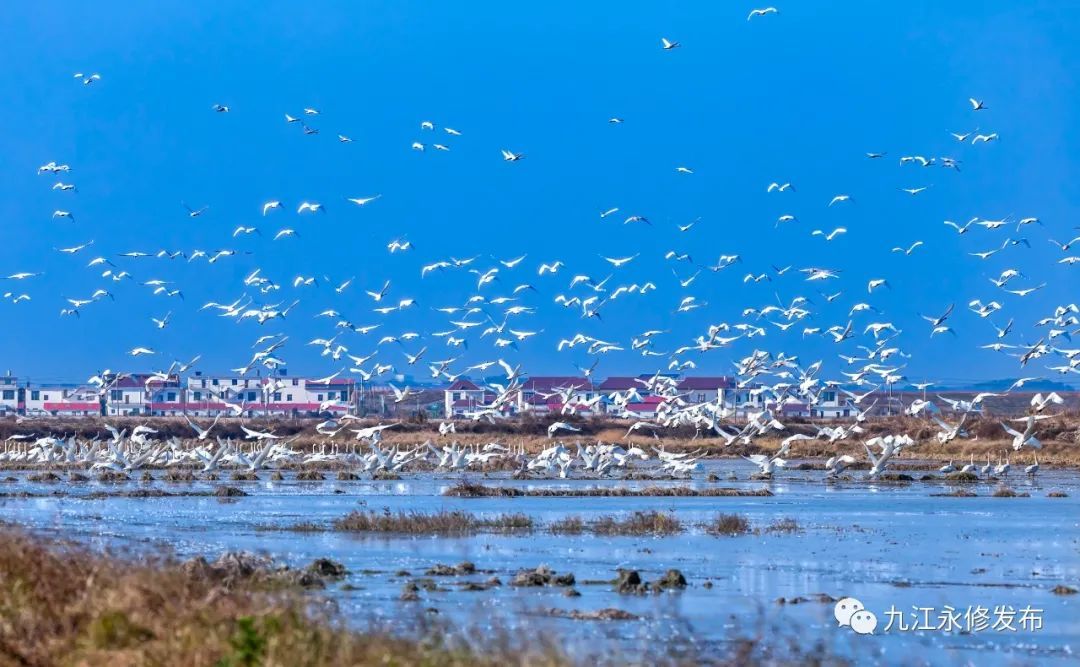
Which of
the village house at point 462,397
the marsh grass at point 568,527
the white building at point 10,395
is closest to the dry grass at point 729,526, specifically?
the marsh grass at point 568,527

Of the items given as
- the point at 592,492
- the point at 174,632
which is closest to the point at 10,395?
the point at 592,492

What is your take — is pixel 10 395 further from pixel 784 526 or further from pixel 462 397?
pixel 784 526

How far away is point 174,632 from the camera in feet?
35.8

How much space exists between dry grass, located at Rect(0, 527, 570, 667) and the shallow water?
10.9 ft

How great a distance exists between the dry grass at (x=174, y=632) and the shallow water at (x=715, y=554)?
3.33 m

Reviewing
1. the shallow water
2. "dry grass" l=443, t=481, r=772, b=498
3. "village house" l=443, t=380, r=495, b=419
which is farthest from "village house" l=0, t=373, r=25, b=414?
"dry grass" l=443, t=481, r=772, b=498

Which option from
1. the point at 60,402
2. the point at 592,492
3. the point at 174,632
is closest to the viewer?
the point at 174,632

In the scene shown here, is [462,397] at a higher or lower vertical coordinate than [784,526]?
higher

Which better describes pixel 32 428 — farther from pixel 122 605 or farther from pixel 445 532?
pixel 122 605

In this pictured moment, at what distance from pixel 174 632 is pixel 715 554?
15018 millimetres

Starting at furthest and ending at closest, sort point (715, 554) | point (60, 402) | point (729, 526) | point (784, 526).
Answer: point (60, 402), point (784, 526), point (729, 526), point (715, 554)

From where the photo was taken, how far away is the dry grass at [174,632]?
1006 cm

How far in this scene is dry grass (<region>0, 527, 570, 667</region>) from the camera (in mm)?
10062

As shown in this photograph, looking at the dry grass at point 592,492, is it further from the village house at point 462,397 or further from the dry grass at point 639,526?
the village house at point 462,397
